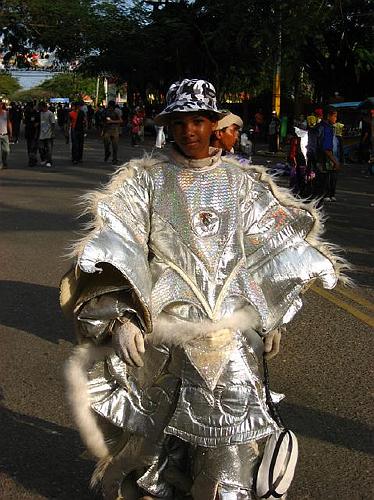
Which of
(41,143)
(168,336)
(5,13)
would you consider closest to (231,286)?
(168,336)

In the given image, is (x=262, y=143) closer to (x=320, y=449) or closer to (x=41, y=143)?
(x=41, y=143)

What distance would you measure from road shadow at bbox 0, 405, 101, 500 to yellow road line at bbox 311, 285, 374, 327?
310 centimetres

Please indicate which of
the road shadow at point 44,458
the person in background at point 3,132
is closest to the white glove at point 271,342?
the road shadow at point 44,458

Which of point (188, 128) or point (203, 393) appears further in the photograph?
point (188, 128)

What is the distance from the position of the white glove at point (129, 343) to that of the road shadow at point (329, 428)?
1.79m

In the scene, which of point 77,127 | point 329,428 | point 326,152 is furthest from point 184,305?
point 77,127

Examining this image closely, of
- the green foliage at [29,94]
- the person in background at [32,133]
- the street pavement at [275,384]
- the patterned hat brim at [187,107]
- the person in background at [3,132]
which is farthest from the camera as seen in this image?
the green foliage at [29,94]

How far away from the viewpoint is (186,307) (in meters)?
2.83

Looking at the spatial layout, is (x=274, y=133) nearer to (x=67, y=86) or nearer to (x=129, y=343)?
(x=129, y=343)

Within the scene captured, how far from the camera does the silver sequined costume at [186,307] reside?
2.79 metres

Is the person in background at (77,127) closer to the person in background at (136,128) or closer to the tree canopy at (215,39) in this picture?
the tree canopy at (215,39)

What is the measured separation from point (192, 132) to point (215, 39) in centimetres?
2490

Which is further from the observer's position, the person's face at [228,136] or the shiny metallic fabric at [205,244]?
the person's face at [228,136]

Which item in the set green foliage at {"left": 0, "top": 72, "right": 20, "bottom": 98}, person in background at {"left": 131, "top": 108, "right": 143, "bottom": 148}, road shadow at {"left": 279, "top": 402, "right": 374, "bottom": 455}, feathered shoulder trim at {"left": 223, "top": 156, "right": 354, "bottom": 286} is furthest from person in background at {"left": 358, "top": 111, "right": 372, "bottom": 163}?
green foliage at {"left": 0, "top": 72, "right": 20, "bottom": 98}
